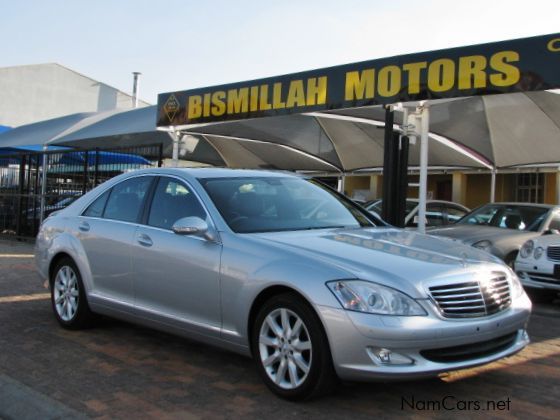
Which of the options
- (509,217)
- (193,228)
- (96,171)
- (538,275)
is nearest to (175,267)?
(193,228)

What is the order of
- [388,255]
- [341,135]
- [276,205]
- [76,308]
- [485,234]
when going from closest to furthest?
[388,255]
[276,205]
[76,308]
[485,234]
[341,135]

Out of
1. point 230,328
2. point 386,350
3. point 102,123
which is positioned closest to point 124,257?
point 230,328

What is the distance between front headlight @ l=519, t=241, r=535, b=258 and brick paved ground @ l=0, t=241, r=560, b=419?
252cm

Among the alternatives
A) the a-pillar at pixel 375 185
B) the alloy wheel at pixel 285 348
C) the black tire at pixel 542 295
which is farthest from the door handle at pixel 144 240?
the a-pillar at pixel 375 185

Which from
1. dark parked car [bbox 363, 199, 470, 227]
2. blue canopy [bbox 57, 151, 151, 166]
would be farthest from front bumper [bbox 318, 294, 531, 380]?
blue canopy [bbox 57, 151, 151, 166]

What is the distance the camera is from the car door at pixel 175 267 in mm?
4320

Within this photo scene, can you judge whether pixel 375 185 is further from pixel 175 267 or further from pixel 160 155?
pixel 175 267

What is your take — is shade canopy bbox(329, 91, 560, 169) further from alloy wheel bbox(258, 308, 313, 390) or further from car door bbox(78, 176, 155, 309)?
alloy wheel bbox(258, 308, 313, 390)

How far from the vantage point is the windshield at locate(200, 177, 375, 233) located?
178 inches

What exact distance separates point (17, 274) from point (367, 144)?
11.2 metres

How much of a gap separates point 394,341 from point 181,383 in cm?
165

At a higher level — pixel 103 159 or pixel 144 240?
pixel 103 159

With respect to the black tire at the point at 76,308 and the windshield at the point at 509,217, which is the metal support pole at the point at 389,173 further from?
the black tire at the point at 76,308

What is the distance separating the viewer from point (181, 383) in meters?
4.21
